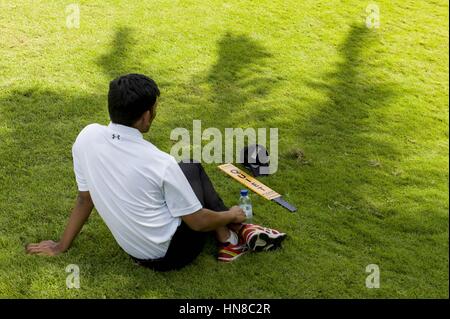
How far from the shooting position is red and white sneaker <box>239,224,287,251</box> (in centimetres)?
463

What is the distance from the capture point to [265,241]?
15.5ft

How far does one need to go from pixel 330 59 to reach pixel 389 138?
237cm

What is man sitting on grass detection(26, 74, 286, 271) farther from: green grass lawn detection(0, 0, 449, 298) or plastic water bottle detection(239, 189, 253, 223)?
plastic water bottle detection(239, 189, 253, 223)

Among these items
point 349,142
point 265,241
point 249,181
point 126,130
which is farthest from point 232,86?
point 126,130

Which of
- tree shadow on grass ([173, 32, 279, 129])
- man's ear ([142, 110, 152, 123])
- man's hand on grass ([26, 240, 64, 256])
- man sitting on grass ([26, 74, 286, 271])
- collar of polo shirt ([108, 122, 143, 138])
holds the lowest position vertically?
man's hand on grass ([26, 240, 64, 256])

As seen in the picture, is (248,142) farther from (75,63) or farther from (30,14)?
(30,14)

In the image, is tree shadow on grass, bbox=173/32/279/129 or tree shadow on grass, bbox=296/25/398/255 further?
tree shadow on grass, bbox=173/32/279/129

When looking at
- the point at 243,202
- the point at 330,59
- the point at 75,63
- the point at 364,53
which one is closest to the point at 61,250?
the point at 243,202

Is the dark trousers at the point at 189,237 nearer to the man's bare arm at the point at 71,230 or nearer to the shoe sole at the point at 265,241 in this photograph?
the shoe sole at the point at 265,241

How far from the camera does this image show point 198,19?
31.9ft

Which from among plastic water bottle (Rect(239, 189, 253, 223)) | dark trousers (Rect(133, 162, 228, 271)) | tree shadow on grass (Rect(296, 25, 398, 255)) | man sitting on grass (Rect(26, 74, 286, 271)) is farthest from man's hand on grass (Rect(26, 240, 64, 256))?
tree shadow on grass (Rect(296, 25, 398, 255))

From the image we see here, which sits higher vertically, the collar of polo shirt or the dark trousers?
the collar of polo shirt
